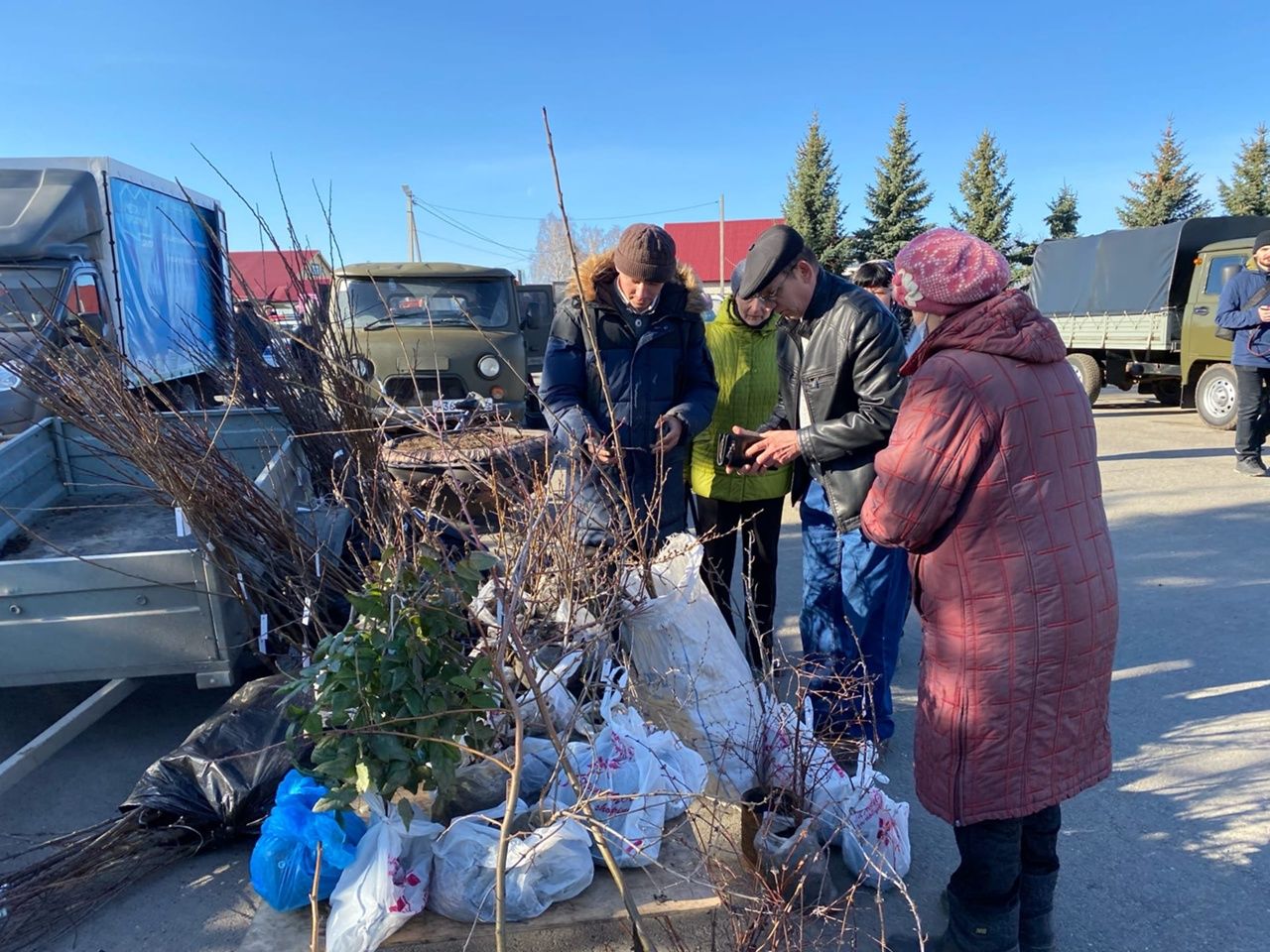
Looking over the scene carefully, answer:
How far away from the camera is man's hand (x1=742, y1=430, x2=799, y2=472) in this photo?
2689 mm

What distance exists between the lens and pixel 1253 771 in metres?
2.87

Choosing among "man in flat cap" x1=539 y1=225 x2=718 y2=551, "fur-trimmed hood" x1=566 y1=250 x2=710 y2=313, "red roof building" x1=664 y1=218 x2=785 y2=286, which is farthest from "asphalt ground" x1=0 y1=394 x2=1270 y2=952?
"red roof building" x1=664 y1=218 x2=785 y2=286

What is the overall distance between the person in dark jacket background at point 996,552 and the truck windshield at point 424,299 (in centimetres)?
560

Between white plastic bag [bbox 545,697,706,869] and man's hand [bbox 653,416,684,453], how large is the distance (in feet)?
3.41

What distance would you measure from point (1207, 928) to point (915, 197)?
31019 millimetres

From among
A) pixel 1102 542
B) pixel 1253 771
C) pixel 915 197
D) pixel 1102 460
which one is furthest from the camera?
pixel 915 197

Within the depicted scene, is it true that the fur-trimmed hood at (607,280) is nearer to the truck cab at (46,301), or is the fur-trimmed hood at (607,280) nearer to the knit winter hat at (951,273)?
the knit winter hat at (951,273)

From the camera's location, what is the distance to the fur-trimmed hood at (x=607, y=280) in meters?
3.07

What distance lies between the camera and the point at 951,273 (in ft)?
5.74

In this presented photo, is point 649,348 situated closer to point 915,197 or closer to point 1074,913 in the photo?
point 1074,913

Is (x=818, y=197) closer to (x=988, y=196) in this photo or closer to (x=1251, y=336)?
(x=988, y=196)

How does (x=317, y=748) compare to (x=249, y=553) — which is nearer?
(x=317, y=748)

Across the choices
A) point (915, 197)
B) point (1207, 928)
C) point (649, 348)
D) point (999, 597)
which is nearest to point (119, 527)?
point (649, 348)

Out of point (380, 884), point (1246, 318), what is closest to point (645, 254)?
point (380, 884)
